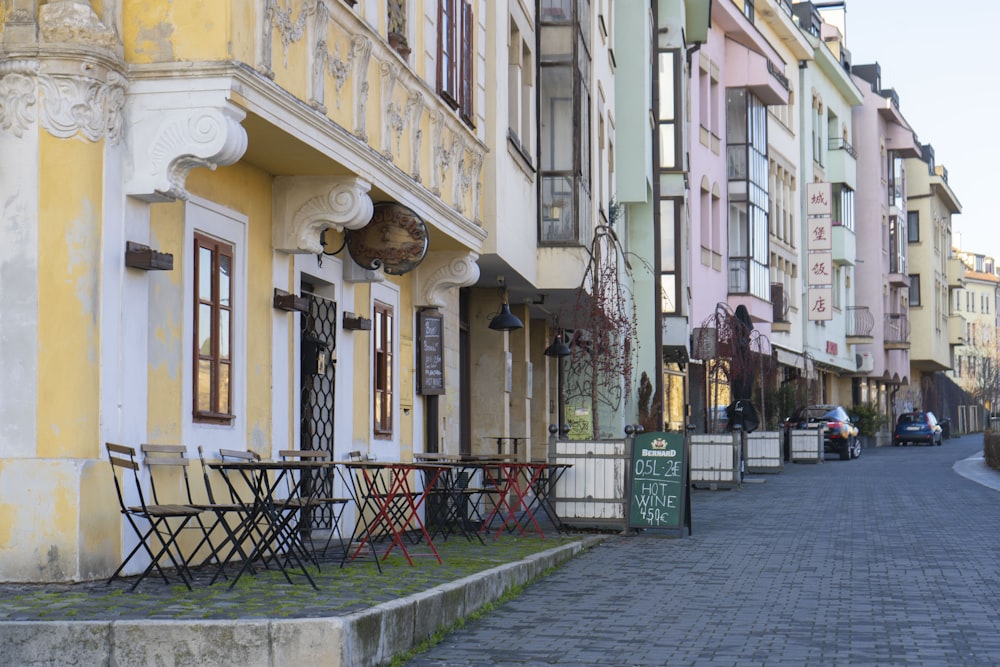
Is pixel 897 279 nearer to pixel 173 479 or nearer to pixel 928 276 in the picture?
pixel 928 276

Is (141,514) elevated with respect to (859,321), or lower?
lower

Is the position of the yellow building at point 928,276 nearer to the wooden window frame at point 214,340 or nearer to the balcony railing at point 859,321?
the balcony railing at point 859,321

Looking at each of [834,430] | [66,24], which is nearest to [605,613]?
[66,24]

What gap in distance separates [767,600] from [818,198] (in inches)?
1906

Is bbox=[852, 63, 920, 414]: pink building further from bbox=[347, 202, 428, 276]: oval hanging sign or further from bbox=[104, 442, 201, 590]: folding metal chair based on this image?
bbox=[104, 442, 201, 590]: folding metal chair

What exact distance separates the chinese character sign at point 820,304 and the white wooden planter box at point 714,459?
29880 mm

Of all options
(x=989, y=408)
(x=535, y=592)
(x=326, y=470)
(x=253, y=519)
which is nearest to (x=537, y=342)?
(x=326, y=470)

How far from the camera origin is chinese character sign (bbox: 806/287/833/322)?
2297 inches

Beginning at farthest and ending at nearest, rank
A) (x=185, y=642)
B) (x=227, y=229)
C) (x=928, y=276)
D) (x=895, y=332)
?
1. (x=928, y=276)
2. (x=895, y=332)
3. (x=227, y=229)
4. (x=185, y=642)

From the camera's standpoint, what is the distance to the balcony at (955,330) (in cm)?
9081

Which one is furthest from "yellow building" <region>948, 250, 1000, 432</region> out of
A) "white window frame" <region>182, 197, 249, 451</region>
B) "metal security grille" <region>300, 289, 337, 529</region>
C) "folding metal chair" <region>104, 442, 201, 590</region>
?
"folding metal chair" <region>104, 442, 201, 590</region>

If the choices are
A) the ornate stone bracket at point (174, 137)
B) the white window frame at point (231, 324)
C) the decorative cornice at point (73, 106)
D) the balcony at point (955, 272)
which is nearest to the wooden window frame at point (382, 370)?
the white window frame at point (231, 324)

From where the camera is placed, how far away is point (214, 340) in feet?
39.3

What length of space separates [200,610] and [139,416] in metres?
2.53
